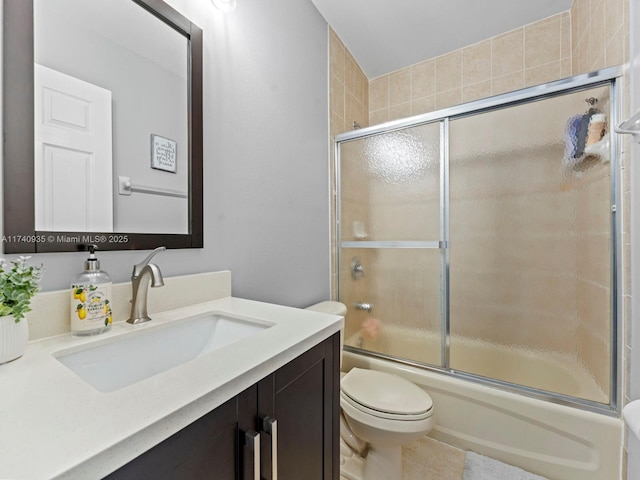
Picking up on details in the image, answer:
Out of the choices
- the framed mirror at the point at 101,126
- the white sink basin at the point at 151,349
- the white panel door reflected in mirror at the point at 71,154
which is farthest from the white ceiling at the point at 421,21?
the white sink basin at the point at 151,349

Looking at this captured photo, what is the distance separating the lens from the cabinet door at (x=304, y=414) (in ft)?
1.77

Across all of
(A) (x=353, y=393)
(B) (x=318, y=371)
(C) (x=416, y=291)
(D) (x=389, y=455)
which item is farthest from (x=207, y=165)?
(D) (x=389, y=455)

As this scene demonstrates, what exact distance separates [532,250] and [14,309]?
5.79 feet

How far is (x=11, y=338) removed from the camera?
51 cm

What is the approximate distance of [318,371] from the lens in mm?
706

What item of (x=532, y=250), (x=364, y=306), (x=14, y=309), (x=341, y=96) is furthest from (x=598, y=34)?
(x=14, y=309)

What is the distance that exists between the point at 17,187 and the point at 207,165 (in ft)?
1.65

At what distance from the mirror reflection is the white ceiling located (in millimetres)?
1234

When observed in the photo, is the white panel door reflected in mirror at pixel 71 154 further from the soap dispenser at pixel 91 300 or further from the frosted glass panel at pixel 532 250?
the frosted glass panel at pixel 532 250

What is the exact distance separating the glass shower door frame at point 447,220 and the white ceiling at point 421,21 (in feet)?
2.23

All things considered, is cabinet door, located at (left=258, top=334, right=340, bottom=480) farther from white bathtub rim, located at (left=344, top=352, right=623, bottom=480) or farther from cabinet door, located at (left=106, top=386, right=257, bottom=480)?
white bathtub rim, located at (left=344, top=352, right=623, bottom=480)

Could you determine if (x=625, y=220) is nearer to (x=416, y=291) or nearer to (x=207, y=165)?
(x=416, y=291)

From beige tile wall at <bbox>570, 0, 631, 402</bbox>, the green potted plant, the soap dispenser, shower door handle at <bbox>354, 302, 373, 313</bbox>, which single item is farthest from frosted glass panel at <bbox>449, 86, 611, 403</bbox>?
the green potted plant

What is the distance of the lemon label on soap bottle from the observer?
25.3 inches
